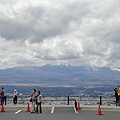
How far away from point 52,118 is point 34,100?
3.91 metres

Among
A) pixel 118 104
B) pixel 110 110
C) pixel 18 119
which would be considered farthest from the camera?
pixel 118 104

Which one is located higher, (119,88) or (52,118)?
(119,88)

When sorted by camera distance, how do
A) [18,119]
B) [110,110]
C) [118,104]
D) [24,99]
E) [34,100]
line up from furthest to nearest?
1. [24,99]
2. [118,104]
3. [110,110]
4. [34,100]
5. [18,119]

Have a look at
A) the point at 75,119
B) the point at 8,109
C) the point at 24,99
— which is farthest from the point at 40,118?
the point at 24,99

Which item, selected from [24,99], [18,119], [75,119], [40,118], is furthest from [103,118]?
[24,99]

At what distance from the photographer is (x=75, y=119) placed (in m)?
19.3

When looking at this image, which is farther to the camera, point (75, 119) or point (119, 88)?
point (119, 88)

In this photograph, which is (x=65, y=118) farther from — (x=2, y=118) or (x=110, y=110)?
(x=110, y=110)

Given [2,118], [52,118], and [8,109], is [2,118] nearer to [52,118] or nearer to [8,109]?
[52,118]

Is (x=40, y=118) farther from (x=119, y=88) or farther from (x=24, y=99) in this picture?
(x=24, y=99)

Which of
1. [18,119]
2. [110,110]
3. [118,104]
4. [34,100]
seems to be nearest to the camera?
[18,119]

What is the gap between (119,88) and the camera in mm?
27547

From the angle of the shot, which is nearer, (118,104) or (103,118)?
(103,118)

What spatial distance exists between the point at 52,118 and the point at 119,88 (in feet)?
30.9
